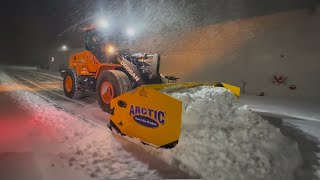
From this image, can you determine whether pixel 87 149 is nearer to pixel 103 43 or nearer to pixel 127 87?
pixel 127 87

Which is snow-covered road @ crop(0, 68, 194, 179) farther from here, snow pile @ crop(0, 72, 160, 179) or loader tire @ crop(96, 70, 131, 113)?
loader tire @ crop(96, 70, 131, 113)

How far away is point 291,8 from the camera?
12.1 m

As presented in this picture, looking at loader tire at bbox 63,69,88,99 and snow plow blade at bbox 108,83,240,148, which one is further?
loader tire at bbox 63,69,88,99

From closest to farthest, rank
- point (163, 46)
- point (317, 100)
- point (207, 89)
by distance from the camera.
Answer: point (207, 89), point (317, 100), point (163, 46)

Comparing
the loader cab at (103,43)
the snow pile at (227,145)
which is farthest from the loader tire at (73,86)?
the snow pile at (227,145)

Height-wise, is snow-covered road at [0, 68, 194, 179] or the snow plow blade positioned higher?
the snow plow blade

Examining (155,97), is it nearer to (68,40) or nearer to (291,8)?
(291,8)

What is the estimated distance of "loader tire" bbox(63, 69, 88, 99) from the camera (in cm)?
1017

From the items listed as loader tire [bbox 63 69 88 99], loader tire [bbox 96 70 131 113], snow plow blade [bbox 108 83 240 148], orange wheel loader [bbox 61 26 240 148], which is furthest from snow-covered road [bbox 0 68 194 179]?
loader tire [bbox 63 69 88 99]

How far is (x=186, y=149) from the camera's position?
4.61 meters

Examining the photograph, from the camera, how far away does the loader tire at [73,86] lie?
10172 millimetres

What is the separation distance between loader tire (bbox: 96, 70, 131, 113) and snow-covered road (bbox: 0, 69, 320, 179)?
1335mm

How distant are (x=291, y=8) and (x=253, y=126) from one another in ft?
28.5

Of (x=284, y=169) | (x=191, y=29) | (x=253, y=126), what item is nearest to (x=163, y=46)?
(x=191, y=29)
